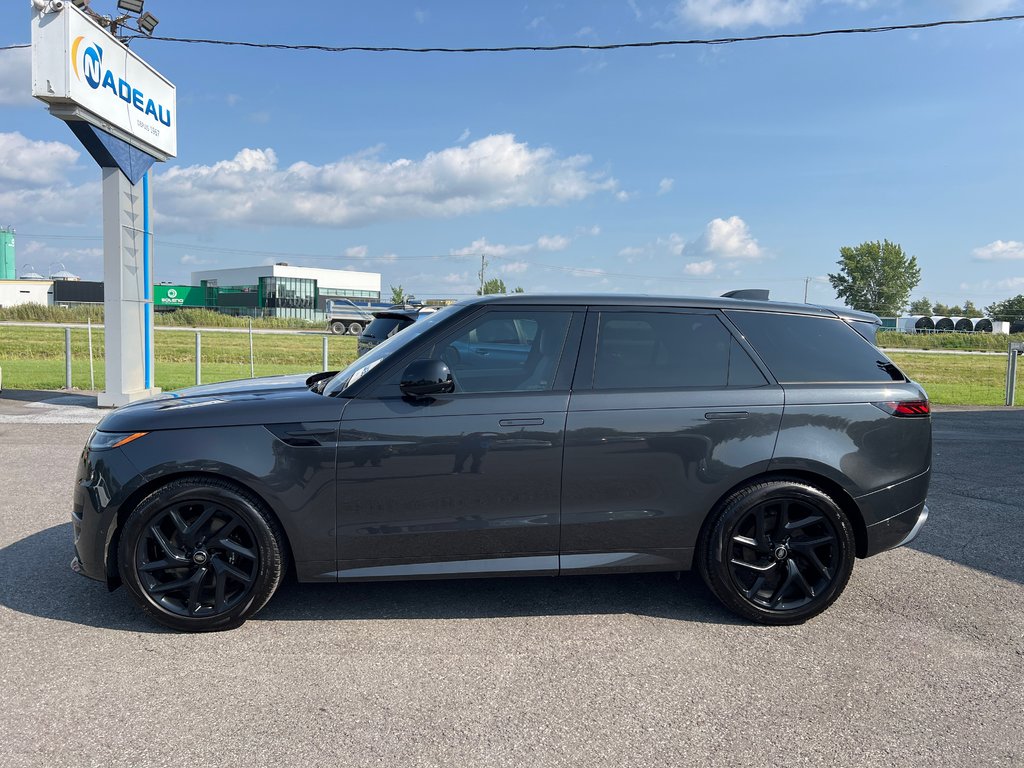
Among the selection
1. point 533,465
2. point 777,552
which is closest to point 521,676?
point 533,465

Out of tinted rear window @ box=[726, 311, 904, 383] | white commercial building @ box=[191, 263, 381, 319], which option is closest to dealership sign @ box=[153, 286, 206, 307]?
white commercial building @ box=[191, 263, 381, 319]

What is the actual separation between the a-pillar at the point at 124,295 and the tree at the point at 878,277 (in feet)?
330

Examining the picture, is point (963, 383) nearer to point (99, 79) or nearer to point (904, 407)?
point (904, 407)

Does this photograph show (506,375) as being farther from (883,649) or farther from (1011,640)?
(1011,640)

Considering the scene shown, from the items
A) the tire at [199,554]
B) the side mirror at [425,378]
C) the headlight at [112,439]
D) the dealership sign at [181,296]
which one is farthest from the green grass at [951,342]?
the dealership sign at [181,296]

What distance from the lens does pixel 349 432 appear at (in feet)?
12.6

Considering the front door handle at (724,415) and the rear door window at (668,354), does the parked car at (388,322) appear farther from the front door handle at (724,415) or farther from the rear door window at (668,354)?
the front door handle at (724,415)

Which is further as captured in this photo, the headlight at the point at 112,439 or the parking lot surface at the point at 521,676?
the headlight at the point at 112,439

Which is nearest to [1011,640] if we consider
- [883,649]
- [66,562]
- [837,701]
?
[883,649]

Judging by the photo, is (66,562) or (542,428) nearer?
(542,428)

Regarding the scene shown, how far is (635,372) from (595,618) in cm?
134

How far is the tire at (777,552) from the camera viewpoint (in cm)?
408

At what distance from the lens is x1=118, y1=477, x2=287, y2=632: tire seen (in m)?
3.80

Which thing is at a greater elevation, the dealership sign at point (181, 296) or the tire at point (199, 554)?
the dealership sign at point (181, 296)
